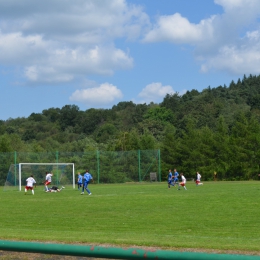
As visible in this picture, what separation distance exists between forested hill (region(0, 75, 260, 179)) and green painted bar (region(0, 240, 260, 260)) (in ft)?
220

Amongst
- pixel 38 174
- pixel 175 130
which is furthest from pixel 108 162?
pixel 175 130

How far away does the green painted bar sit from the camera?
10.3 ft

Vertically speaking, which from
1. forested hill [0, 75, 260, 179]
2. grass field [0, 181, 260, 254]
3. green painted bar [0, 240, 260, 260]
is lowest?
grass field [0, 181, 260, 254]

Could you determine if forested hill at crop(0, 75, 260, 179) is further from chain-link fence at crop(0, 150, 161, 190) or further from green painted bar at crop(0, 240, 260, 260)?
green painted bar at crop(0, 240, 260, 260)

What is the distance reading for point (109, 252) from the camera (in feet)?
11.3

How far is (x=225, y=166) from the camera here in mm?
70000

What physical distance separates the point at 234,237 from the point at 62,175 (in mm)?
44369

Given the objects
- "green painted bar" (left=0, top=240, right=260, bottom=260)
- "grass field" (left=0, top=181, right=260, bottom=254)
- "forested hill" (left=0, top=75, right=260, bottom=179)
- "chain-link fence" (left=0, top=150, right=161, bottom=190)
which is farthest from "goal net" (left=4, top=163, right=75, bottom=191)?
"green painted bar" (left=0, top=240, right=260, bottom=260)

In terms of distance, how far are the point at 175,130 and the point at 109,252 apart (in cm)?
9891

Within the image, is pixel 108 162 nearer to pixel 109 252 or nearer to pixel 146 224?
pixel 146 224

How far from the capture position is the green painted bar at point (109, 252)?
312 centimetres

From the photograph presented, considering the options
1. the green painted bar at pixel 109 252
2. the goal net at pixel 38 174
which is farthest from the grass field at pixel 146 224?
the goal net at pixel 38 174

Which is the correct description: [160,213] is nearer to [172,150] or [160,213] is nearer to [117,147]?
[172,150]

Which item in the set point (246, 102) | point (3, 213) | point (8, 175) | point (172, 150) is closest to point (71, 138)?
point (246, 102)
